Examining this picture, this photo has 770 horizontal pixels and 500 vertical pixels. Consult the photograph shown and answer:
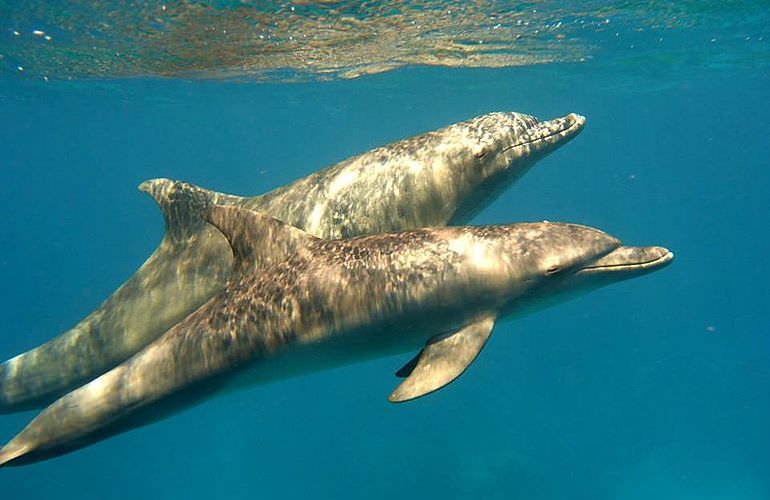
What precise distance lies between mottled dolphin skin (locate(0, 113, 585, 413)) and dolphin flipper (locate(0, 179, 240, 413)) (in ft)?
0.05

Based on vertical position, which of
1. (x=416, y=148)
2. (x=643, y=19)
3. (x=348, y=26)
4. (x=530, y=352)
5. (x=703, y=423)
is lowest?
(x=703, y=423)

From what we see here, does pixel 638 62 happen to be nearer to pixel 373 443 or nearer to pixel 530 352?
pixel 530 352

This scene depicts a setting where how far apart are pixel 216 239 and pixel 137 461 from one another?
31.2m

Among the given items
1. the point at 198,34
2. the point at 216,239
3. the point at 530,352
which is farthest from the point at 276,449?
the point at 216,239

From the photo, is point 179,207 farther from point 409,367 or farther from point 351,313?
point 409,367

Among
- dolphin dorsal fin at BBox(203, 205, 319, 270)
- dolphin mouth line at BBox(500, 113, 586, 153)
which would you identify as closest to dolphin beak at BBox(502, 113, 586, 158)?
dolphin mouth line at BBox(500, 113, 586, 153)

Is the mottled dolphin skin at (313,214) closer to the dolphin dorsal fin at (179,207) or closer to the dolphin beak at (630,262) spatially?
the dolphin dorsal fin at (179,207)

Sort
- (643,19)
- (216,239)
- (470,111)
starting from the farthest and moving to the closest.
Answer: (470,111)
(643,19)
(216,239)

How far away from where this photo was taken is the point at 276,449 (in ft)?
107

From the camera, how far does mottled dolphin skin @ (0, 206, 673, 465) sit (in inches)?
221

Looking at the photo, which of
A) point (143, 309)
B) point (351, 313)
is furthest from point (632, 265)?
point (143, 309)

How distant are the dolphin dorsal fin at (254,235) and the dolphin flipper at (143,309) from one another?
912 millimetres

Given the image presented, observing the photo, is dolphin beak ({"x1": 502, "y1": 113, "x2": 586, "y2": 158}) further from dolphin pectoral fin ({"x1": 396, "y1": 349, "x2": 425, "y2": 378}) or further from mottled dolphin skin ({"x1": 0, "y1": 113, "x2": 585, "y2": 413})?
dolphin pectoral fin ({"x1": 396, "y1": 349, "x2": 425, "y2": 378})

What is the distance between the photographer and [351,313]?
5.61 m
